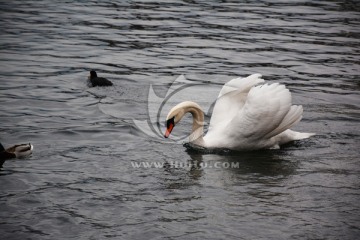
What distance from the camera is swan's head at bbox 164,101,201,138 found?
1033 centimetres

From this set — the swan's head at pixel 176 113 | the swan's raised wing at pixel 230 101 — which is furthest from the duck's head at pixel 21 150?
the swan's raised wing at pixel 230 101

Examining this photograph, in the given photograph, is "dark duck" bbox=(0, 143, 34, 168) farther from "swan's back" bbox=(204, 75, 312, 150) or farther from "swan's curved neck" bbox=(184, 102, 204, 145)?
"swan's back" bbox=(204, 75, 312, 150)

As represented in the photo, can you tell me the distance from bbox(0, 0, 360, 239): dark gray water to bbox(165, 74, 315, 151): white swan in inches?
8.2

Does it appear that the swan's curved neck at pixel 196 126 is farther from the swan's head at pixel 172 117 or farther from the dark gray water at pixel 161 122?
the dark gray water at pixel 161 122

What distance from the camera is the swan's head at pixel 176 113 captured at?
10.3 metres

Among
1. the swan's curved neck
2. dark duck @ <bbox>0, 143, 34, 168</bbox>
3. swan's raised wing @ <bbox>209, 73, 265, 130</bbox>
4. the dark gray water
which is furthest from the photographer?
swan's raised wing @ <bbox>209, 73, 265, 130</bbox>

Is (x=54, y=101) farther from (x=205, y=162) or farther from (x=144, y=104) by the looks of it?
(x=205, y=162)

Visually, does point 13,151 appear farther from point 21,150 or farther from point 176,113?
point 176,113

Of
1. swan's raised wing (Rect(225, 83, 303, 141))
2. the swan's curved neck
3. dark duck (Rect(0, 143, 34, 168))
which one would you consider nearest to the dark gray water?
dark duck (Rect(0, 143, 34, 168))

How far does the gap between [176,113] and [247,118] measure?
3.50 feet

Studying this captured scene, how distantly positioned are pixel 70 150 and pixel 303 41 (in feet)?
31.8

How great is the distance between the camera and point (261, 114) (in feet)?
33.2

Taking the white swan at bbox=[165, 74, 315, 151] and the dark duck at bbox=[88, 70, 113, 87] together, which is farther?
the dark duck at bbox=[88, 70, 113, 87]

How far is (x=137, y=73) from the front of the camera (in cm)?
1509
